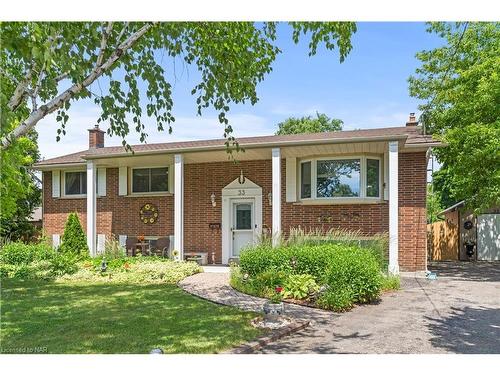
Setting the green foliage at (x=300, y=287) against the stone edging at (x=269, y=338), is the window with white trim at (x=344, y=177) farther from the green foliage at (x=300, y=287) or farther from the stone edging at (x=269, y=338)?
the stone edging at (x=269, y=338)

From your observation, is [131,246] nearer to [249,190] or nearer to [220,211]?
[220,211]

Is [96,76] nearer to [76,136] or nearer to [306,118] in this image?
[76,136]

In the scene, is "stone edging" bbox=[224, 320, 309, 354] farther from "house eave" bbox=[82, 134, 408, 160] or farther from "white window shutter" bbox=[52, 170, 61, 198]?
"white window shutter" bbox=[52, 170, 61, 198]

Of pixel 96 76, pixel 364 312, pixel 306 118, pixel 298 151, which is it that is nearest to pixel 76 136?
pixel 298 151

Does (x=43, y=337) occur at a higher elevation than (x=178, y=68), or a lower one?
lower

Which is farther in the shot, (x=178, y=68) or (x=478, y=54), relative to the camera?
(x=478, y=54)

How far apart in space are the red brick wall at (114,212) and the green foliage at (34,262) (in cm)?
226

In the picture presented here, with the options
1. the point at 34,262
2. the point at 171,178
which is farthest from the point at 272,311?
the point at 34,262

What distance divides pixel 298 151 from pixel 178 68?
222 inches

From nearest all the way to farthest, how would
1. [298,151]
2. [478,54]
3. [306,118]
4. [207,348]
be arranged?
[207,348] → [298,151] → [478,54] → [306,118]

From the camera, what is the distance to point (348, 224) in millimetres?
12445

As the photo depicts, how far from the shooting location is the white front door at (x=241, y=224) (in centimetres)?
1362

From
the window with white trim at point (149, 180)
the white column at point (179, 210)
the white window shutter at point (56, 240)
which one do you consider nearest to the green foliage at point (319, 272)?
the white column at point (179, 210)

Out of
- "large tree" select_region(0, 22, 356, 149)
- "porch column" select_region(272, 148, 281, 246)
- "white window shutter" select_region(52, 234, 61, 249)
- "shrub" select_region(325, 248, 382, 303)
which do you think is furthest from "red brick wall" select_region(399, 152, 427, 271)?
"white window shutter" select_region(52, 234, 61, 249)
